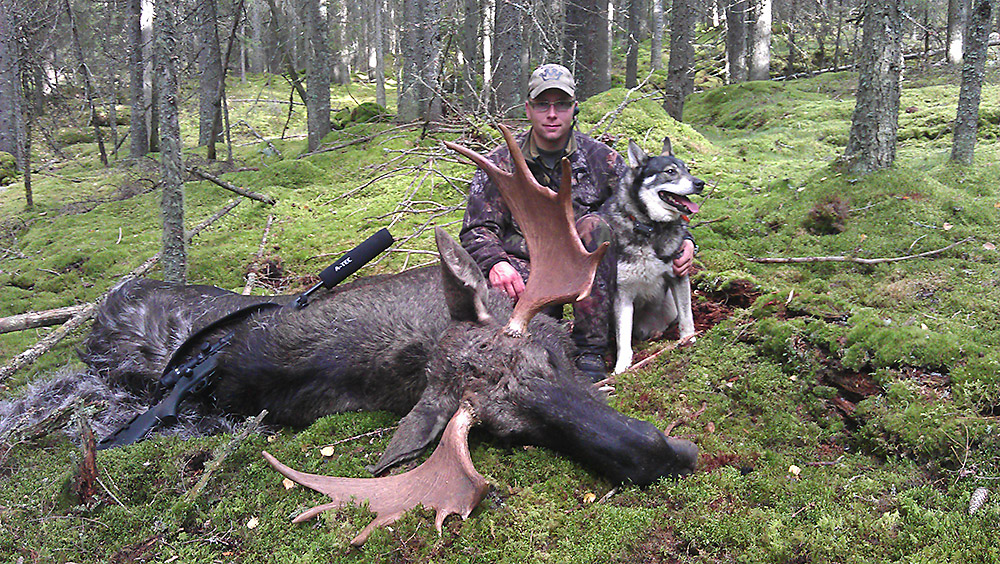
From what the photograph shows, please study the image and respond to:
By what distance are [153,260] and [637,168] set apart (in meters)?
5.39

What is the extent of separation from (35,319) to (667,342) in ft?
17.5

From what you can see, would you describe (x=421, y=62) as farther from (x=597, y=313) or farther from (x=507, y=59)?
(x=597, y=313)

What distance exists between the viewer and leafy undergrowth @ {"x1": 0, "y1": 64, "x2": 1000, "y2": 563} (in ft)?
7.62

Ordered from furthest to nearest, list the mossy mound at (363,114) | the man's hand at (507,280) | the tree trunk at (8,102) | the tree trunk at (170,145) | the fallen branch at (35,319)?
the mossy mound at (363,114) < the tree trunk at (8,102) < the tree trunk at (170,145) < the fallen branch at (35,319) < the man's hand at (507,280)

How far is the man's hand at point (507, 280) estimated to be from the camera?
4.07 m

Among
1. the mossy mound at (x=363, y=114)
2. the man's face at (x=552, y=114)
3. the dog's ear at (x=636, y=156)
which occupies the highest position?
the mossy mound at (x=363, y=114)

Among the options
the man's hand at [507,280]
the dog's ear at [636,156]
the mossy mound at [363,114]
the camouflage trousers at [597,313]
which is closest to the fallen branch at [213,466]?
the man's hand at [507,280]

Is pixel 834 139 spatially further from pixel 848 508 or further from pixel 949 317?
pixel 848 508

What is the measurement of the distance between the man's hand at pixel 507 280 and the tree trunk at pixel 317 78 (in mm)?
9120

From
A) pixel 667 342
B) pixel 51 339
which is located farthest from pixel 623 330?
pixel 51 339

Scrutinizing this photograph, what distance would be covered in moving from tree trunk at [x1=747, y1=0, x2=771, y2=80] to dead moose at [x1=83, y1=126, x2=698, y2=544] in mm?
17539

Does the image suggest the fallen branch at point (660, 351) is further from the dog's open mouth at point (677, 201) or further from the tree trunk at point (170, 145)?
the tree trunk at point (170, 145)

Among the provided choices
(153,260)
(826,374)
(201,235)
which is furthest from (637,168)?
(201,235)

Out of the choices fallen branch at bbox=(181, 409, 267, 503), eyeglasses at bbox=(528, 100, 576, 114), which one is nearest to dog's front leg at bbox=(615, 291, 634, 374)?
eyeglasses at bbox=(528, 100, 576, 114)
